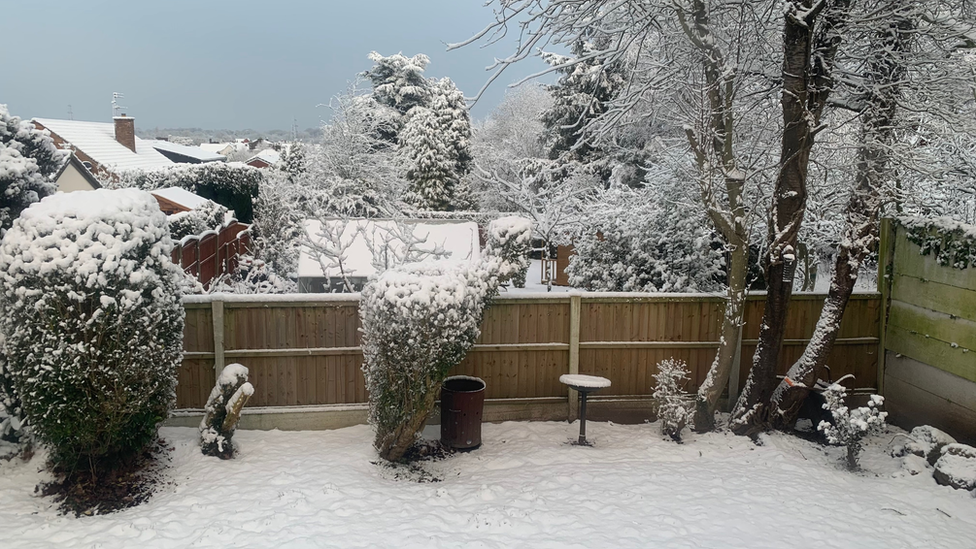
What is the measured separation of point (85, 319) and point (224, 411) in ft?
4.58

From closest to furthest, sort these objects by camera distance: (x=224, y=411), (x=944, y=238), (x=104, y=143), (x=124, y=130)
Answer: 1. (x=224, y=411)
2. (x=944, y=238)
3. (x=104, y=143)
4. (x=124, y=130)

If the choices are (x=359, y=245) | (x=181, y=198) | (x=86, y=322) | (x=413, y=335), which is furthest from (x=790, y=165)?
(x=181, y=198)

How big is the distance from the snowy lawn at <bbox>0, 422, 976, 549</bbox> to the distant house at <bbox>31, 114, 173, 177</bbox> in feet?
71.9

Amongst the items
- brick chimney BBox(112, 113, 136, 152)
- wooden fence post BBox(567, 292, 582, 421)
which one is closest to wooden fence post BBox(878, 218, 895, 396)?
wooden fence post BBox(567, 292, 582, 421)

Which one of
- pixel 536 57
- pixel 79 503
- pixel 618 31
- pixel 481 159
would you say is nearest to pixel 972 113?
pixel 618 31

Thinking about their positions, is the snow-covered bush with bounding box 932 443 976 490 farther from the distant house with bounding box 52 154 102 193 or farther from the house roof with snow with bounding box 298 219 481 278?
the distant house with bounding box 52 154 102 193

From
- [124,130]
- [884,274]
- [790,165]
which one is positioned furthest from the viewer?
[124,130]

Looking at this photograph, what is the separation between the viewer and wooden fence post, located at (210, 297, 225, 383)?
236 inches

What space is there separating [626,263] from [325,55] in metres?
127

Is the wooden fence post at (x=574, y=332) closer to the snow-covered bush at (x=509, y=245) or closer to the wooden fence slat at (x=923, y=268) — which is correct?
the snow-covered bush at (x=509, y=245)

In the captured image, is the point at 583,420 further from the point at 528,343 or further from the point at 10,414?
the point at 10,414

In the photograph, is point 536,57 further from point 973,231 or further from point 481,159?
point 481,159

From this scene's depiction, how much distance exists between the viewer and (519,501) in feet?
16.0

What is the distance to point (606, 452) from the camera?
5.98 metres
